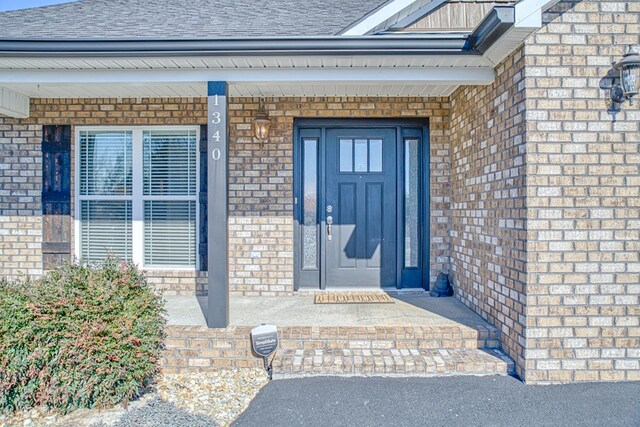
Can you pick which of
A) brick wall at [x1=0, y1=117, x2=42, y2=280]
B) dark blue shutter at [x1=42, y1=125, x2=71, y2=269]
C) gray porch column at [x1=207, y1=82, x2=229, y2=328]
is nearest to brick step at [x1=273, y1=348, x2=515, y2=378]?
gray porch column at [x1=207, y1=82, x2=229, y2=328]

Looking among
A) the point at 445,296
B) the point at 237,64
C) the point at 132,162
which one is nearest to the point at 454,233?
the point at 445,296

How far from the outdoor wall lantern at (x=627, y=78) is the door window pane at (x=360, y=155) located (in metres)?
2.54

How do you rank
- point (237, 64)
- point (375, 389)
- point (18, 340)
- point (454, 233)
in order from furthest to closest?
point (454, 233), point (237, 64), point (375, 389), point (18, 340)

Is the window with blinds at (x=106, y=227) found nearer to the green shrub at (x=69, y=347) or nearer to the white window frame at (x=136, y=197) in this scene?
the white window frame at (x=136, y=197)

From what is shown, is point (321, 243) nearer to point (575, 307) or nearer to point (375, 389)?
point (375, 389)

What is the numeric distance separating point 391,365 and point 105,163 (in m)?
3.98

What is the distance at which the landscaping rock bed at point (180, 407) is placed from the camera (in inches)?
Result: 108

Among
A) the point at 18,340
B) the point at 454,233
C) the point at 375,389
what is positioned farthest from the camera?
the point at 454,233

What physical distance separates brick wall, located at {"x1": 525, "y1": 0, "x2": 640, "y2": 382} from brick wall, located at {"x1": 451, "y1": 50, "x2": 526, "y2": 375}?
5.0 inches

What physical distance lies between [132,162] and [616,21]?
487 cm

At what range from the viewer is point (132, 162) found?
491 centimetres

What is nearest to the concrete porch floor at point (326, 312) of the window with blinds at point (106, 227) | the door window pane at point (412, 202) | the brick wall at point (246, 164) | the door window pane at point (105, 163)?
the brick wall at point (246, 164)

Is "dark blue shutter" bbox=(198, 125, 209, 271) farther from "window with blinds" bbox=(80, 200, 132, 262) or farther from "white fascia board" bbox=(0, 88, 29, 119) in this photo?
"white fascia board" bbox=(0, 88, 29, 119)

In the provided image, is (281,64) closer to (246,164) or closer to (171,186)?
(246,164)
